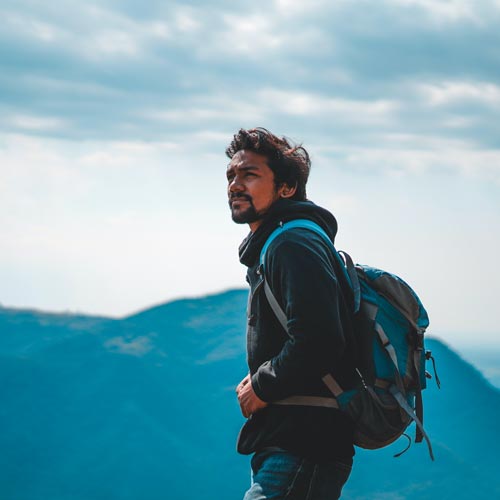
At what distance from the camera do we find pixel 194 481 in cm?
1295

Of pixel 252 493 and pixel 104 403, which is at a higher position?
pixel 104 403

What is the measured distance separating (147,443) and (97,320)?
291 centimetres

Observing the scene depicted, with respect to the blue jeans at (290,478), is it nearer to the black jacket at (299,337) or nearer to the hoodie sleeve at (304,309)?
the black jacket at (299,337)

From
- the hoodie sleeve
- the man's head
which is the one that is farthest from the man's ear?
the hoodie sleeve

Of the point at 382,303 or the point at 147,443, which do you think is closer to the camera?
the point at 382,303

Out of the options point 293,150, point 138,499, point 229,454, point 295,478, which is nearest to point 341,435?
point 295,478

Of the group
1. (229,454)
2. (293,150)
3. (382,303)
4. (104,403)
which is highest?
(104,403)

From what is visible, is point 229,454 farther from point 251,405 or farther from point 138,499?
point 251,405

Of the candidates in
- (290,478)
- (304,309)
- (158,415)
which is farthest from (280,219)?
(158,415)

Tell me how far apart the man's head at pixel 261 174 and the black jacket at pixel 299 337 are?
0.11 metres

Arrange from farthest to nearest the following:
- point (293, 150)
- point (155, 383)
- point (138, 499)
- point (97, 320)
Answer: point (97, 320), point (155, 383), point (138, 499), point (293, 150)

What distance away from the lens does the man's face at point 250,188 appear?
11.0 feet

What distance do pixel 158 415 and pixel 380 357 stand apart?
1136 cm

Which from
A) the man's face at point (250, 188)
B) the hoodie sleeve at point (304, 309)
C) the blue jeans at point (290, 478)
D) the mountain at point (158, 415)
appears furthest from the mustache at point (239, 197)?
the mountain at point (158, 415)
